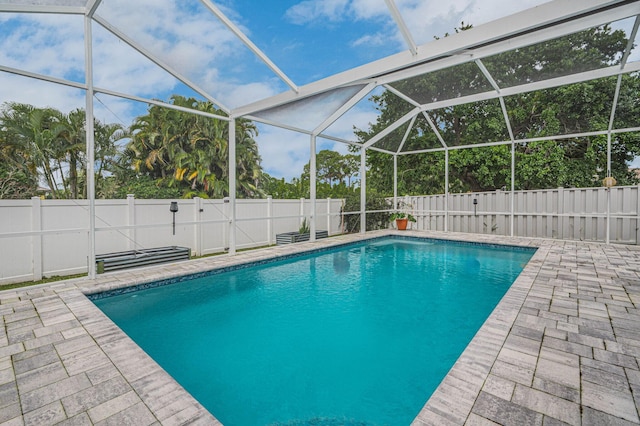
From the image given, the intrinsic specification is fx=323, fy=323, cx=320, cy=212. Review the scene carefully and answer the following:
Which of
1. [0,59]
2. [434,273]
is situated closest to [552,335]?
[434,273]

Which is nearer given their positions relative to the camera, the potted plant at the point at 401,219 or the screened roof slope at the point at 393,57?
the screened roof slope at the point at 393,57

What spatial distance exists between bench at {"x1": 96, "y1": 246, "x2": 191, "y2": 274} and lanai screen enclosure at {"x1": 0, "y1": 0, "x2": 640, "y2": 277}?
1.56ft

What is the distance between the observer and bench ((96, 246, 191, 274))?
5.59 meters

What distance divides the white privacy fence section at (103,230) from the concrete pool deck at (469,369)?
1.23 m

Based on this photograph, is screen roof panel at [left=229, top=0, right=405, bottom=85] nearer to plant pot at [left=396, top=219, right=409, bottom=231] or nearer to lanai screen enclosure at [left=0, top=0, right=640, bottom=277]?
lanai screen enclosure at [left=0, top=0, right=640, bottom=277]

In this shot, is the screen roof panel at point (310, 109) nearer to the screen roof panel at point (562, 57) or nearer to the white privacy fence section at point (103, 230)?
the white privacy fence section at point (103, 230)

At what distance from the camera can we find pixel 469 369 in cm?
243

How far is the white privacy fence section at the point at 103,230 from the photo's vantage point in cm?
525

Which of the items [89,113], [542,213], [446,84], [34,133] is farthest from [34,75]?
[542,213]

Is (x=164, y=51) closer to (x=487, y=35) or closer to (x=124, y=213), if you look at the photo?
(x=124, y=213)

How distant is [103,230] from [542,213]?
11.4 m

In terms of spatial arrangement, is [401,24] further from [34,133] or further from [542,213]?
[34,133]

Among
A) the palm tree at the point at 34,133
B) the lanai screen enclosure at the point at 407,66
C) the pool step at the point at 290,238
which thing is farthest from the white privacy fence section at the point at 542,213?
the palm tree at the point at 34,133

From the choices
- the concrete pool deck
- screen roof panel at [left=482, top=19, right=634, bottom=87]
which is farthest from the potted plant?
the concrete pool deck
